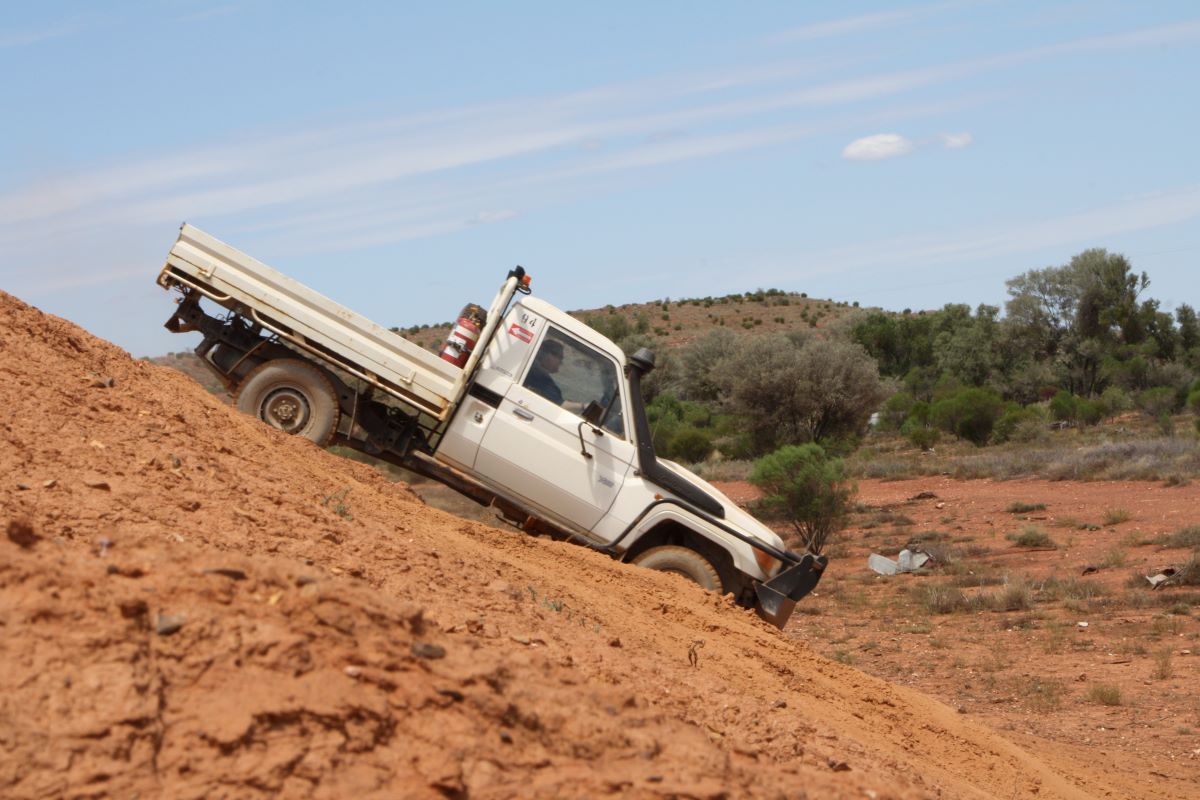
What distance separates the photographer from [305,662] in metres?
3.73

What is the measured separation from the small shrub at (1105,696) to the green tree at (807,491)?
351 inches

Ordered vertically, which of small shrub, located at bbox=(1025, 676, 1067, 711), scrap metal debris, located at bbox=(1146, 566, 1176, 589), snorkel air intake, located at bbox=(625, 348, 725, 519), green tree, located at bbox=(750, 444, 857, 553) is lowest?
small shrub, located at bbox=(1025, 676, 1067, 711)

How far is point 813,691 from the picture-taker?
7.76 m

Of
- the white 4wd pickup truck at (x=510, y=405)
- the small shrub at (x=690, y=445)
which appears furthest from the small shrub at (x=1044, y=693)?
the small shrub at (x=690, y=445)

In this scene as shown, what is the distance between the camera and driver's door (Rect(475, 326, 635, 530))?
9.98 metres

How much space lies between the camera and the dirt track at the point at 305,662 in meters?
3.41

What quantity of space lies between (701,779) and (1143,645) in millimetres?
11022

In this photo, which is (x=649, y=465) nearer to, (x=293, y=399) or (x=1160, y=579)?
(x=293, y=399)

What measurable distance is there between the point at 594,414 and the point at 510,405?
65 centimetres

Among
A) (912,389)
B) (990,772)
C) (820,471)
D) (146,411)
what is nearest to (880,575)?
(820,471)

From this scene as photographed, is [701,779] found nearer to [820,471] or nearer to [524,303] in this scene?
[524,303]

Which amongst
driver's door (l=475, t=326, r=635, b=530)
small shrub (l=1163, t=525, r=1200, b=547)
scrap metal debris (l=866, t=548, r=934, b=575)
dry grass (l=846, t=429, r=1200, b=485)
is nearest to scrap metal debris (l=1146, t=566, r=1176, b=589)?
small shrub (l=1163, t=525, r=1200, b=547)

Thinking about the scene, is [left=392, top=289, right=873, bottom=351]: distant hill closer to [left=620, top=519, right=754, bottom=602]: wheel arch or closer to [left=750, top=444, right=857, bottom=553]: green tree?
[left=750, top=444, right=857, bottom=553]: green tree

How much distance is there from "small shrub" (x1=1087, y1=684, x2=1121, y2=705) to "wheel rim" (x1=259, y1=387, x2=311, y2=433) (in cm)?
726
